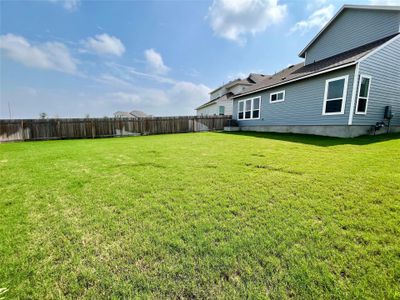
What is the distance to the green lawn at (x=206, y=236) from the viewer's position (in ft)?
4.64

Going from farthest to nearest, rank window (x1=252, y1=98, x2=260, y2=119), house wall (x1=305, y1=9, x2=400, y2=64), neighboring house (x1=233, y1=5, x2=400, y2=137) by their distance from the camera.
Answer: window (x1=252, y1=98, x2=260, y2=119) → house wall (x1=305, y1=9, x2=400, y2=64) → neighboring house (x1=233, y1=5, x2=400, y2=137)

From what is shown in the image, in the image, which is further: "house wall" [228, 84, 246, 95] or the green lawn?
"house wall" [228, 84, 246, 95]

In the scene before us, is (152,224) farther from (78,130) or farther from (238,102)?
(238,102)

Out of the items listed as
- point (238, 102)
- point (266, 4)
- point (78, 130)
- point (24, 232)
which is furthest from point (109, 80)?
point (24, 232)

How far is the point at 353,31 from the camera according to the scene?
989cm

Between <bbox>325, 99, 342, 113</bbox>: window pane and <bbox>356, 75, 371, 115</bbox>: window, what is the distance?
64 cm

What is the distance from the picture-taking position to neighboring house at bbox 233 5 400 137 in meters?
7.86

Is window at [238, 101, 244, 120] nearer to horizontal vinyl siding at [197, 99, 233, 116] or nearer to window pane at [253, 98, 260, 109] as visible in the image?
window pane at [253, 98, 260, 109]

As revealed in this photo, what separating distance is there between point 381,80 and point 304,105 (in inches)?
126

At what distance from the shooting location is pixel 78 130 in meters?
13.8

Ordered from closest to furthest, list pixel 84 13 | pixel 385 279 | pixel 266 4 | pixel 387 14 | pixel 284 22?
pixel 385 279 < pixel 387 14 < pixel 266 4 < pixel 84 13 < pixel 284 22

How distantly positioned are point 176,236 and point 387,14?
1325cm

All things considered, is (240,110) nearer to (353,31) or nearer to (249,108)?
(249,108)

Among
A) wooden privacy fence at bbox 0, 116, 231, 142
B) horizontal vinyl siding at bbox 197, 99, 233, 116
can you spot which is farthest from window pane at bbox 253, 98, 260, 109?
horizontal vinyl siding at bbox 197, 99, 233, 116
